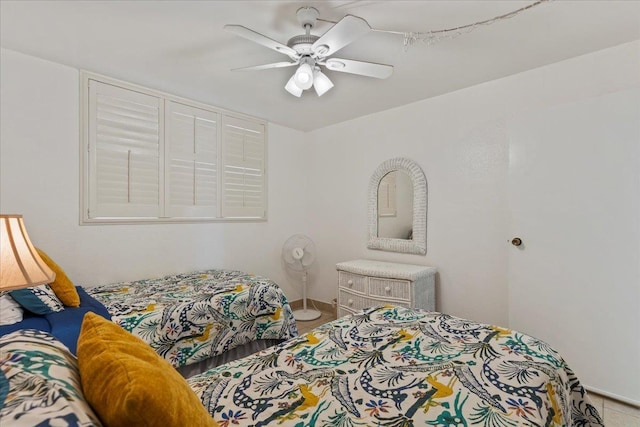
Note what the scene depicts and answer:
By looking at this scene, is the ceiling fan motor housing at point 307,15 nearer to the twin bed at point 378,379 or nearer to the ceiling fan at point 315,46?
the ceiling fan at point 315,46

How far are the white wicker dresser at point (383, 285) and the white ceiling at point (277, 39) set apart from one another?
1.62m

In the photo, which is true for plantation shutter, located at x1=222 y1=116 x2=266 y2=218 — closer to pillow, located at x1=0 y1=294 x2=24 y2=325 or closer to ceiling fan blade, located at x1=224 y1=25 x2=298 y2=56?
ceiling fan blade, located at x1=224 y1=25 x2=298 y2=56

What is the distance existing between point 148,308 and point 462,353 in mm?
1815

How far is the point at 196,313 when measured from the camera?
6.97 ft

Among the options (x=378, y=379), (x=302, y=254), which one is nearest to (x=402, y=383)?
(x=378, y=379)

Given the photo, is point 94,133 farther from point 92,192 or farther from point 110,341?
point 110,341

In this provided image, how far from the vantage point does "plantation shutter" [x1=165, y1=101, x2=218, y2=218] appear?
118 inches

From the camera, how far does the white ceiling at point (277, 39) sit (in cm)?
171

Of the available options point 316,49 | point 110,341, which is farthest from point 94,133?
point 110,341

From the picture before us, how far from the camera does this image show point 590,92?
2.24m

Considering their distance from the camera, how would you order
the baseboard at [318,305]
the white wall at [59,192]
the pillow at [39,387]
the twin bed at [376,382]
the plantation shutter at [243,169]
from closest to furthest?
the pillow at [39,387] < the twin bed at [376,382] < the white wall at [59,192] < the plantation shutter at [243,169] < the baseboard at [318,305]

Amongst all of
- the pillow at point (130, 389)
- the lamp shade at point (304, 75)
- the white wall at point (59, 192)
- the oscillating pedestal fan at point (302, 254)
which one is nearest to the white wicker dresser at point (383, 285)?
the oscillating pedestal fan at point (302, 254)

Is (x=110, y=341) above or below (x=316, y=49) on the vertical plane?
below

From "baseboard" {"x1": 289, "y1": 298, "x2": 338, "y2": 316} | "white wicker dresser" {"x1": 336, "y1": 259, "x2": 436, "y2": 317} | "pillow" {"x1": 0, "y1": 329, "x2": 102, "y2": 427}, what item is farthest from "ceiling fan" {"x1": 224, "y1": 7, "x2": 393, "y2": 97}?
"baseboard" {"x1": 289, "y1": 298, "x2": 338, "y2": 316}
